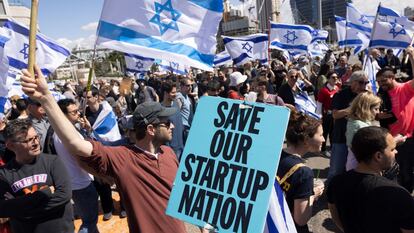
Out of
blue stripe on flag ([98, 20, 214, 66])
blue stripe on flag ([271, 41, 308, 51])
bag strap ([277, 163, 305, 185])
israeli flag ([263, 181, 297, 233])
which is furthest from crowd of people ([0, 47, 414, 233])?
blue stripe on flag ([271, 41, 308, 51])

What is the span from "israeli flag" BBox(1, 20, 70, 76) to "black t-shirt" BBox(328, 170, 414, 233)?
4593mm

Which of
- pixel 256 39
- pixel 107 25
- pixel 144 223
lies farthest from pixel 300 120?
pixel 256 39

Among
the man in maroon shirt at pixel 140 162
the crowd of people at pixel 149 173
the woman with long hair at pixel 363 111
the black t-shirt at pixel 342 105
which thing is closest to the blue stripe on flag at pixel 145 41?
the crowd of people at pixel 149 173

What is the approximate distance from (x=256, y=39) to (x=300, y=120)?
8016 millimetres

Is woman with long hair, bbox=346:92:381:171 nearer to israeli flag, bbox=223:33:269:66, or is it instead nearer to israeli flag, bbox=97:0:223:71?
israeli flag, bbox=97:0:223:71

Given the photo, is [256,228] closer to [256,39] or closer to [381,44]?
[381,44]

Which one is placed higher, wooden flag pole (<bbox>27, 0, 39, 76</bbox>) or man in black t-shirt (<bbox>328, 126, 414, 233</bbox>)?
wooden flag pole (<bbox>27, 0, 39, 76</bbox>)

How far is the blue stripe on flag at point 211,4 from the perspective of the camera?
3.48 meters

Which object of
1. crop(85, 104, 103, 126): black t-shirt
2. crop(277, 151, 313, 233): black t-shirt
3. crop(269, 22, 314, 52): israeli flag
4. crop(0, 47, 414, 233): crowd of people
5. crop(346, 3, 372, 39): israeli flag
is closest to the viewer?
crop(0, 47, 414, 233): crowd of people

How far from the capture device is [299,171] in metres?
2.47

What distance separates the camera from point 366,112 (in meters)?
3.81

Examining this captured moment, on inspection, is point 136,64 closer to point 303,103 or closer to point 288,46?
point 288,46

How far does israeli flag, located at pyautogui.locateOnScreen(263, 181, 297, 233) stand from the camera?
1.99 m

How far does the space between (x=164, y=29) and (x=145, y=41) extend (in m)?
0.22
